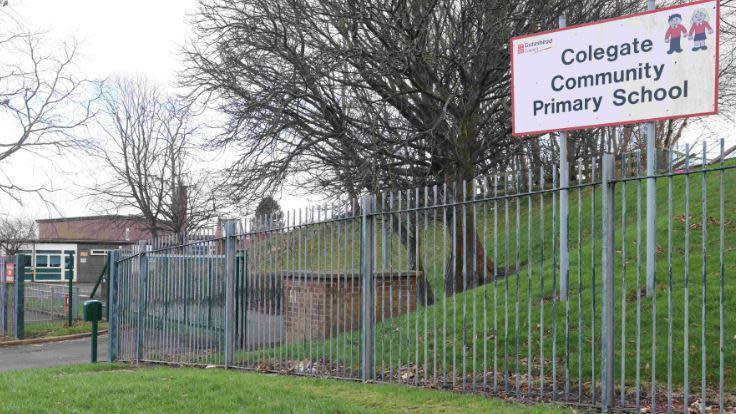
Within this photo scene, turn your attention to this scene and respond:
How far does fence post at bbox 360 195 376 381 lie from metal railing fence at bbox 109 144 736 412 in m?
0.02

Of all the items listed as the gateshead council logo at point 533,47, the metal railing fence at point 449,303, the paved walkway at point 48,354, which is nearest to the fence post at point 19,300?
the paved walkway at point 48,354

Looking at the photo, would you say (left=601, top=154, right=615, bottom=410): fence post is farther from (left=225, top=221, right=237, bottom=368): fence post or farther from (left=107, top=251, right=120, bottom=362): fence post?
(left=107, top=251, right=120, bottom=362): fence post

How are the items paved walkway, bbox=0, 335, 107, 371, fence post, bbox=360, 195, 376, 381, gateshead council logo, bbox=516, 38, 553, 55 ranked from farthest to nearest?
paved walkway, bbox=0, 335, 107, 371
gateshead council logo, bbox=516, 38, 553, 55
fence post, bbox=360, 195, 376, 381

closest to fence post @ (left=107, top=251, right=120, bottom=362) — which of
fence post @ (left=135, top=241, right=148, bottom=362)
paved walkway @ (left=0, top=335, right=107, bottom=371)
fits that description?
fence post @ (left=135, top=241, right=148, bottom=362)

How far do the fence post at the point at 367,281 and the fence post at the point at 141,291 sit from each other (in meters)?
4.88

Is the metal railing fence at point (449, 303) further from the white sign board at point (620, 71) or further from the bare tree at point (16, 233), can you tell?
the bare tree at point (16, 233)

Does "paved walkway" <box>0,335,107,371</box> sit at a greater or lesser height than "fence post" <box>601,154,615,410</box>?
lesser

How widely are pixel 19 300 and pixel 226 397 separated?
12.2 meters

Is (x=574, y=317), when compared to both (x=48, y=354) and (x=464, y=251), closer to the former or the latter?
(x=464, y=251)

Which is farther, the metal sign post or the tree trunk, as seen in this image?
the tree trunk

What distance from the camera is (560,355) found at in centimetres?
708

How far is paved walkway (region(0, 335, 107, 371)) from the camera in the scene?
492 inches

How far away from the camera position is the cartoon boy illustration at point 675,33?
21.8 ft

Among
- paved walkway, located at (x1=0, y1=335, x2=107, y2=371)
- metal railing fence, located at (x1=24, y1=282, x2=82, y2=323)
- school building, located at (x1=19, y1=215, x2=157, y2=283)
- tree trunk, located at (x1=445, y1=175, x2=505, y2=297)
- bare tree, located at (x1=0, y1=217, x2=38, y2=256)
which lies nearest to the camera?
tree trunk, located at (x1=445, y1=175, x2=505, y2=297)
